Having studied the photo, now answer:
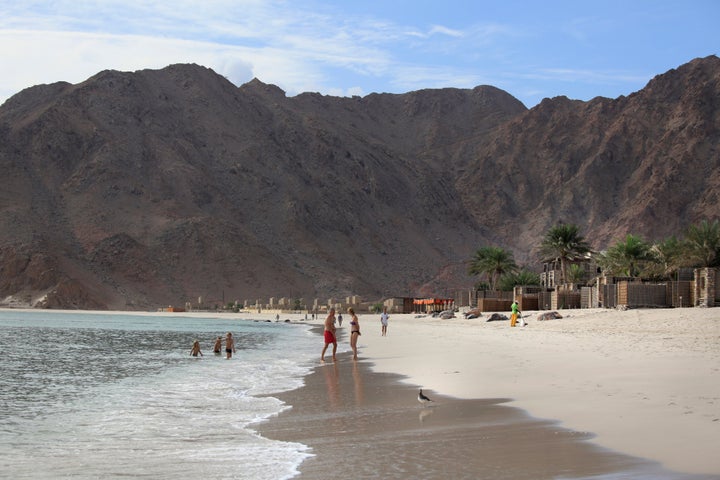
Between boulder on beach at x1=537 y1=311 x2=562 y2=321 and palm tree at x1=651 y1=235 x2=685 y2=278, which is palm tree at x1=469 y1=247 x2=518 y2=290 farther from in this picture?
boulder on beach at x1=537 y1=311 x2=562 y2=321

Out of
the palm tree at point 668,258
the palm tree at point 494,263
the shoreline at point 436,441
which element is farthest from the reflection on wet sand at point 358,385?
the palm tree at point 494,263

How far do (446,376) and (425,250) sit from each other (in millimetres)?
117881

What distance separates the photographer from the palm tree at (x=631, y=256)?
175 ft

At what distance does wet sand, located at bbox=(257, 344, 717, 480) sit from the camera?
7754 mm

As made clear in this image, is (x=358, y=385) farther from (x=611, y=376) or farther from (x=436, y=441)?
(x=436, y=441)

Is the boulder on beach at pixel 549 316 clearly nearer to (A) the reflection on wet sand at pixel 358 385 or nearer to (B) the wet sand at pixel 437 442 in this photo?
(A) the reflection on wet sand at pixel 358 385

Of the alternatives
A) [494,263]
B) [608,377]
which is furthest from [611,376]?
[494,263]

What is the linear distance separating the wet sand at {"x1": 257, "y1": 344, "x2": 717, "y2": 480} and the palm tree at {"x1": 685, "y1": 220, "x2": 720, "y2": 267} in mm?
32308

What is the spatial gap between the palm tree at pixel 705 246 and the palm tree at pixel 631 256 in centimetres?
1027

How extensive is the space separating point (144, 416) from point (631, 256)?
45.1 metres

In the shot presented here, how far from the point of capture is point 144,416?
13180 millimetres

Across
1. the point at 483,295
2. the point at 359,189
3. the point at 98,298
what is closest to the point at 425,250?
the point at 359,189

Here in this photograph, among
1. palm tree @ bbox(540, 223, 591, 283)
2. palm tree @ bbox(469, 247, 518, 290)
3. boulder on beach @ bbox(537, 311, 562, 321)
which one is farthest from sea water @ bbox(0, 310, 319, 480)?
palm tree @ bbox(469, 247, 518, 290)

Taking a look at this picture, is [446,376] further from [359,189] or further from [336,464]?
[359,189]
